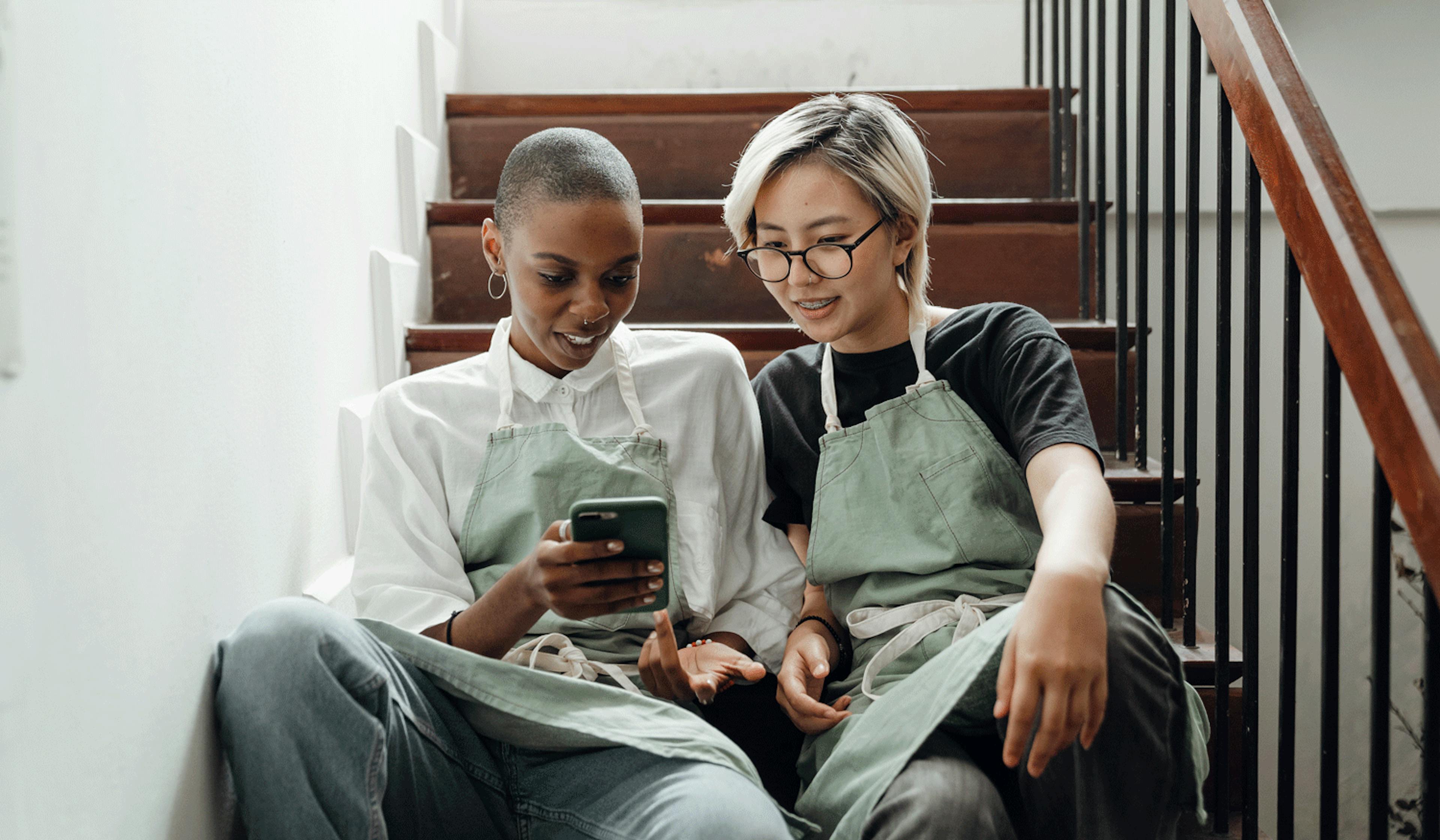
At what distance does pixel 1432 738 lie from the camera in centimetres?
96

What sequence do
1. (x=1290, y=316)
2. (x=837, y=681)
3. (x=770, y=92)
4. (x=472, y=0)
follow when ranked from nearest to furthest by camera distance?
1. (x=1290, y=316)
2. (x=837, y=681)
3. (x=770, y=92)
4. (x=472, y=0)

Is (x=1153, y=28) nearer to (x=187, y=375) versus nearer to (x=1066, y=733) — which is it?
(x=1066, y=733)

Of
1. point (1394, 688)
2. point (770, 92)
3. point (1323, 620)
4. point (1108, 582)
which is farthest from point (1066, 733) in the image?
point (1394, 688)

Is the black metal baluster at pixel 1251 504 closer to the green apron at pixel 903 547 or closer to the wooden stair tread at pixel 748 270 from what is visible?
the green apron at pixel 903 547

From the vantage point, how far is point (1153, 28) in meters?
2.53

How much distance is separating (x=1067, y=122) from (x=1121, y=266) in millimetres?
632

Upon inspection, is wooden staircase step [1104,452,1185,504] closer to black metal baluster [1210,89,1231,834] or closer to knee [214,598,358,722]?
black metal baluster [1210,89,1231,834]

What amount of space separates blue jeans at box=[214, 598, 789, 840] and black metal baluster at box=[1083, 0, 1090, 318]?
1.33 meters

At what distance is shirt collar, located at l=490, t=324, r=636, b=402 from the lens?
4.23ft

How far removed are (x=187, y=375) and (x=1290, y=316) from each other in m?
1.16

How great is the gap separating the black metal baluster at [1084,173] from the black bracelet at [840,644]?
38.8 inches

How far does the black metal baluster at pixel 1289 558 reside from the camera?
1131 millimetres

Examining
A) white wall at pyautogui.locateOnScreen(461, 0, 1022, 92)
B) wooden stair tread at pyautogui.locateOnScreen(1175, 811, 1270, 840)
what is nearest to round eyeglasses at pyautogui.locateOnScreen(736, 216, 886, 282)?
wooden stair tread at pyautogui.locateOnScreen(1175, 811, 1270, 840)

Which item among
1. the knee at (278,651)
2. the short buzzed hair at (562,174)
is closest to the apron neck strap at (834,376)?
the short buzzed hair at (562,174)
